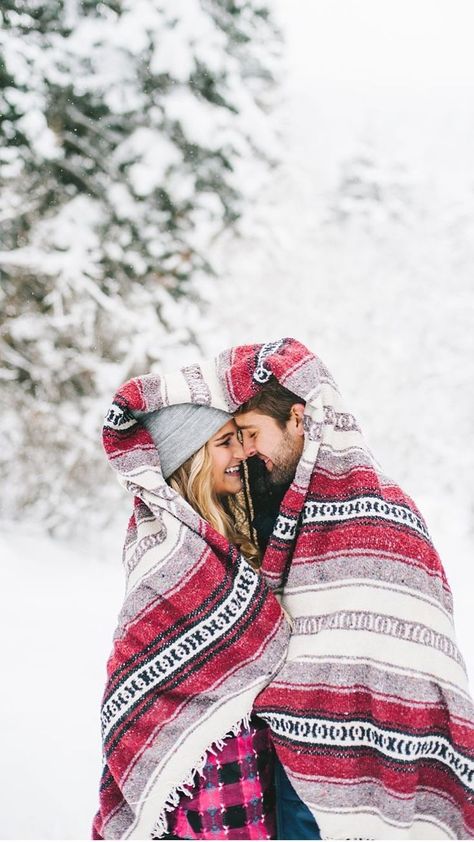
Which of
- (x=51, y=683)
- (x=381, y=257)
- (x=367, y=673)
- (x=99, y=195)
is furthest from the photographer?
(x=381, y=257)

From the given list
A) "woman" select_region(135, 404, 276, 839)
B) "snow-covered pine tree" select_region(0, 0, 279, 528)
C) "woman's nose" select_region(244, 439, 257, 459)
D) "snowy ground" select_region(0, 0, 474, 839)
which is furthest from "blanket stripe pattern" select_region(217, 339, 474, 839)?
"snowy ground" select_region(0, 0, 474, 839)

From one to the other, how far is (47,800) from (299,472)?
2105mm

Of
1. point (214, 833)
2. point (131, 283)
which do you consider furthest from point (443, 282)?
point (214, 833)

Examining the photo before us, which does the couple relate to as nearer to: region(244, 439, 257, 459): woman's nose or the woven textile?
the woven textile

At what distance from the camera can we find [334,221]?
8594mm

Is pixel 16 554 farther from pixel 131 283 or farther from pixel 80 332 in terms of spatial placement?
pixel 131 283

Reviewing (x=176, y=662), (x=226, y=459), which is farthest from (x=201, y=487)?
(x=176, y=662)

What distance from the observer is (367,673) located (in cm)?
141

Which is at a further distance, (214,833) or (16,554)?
(16,554)

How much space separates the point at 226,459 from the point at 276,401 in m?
0.21

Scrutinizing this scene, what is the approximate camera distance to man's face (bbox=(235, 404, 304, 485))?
1633mm

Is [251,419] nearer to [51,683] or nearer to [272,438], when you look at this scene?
[272,438]

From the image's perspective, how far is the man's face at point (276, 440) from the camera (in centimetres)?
163

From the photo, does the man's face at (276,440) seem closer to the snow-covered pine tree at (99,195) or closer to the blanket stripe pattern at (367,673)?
the blanket stripe pattern at (367,673)
